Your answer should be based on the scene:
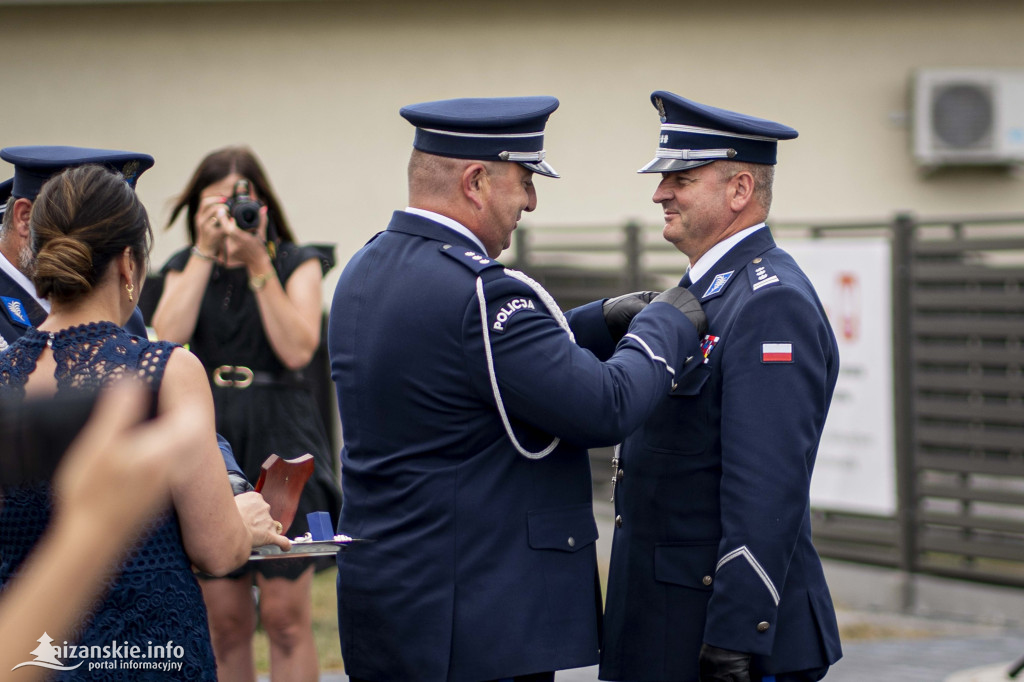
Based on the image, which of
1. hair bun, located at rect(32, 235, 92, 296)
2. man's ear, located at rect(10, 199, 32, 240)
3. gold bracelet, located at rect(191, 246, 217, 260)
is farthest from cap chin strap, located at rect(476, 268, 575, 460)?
gold bracelet, located at rect(191, 246, 217, 260)

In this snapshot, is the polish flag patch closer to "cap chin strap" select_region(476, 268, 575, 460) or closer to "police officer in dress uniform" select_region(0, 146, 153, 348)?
"cap chin strap" select_region(476, 268, 575, 460)

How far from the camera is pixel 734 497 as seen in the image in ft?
9.04

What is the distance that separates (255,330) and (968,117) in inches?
275

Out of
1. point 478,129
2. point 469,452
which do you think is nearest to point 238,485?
point 469,452

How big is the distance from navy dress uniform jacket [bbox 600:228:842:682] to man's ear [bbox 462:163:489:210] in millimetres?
617

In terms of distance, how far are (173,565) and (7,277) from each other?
3.78 ft

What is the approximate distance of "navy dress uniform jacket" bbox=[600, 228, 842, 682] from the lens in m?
2.73

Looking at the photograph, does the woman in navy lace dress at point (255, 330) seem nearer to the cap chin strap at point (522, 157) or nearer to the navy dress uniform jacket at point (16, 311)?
the navy dress uniform jacket at point (16, 311)

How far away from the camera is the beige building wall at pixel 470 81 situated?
9.37 meters

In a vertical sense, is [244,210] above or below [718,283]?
above

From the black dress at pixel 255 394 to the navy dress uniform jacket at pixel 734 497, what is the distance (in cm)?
137
